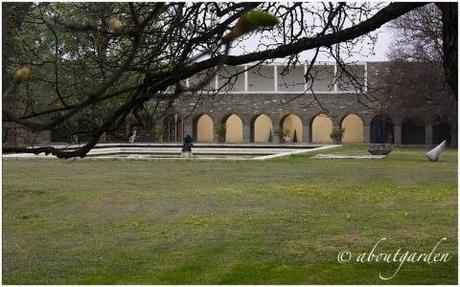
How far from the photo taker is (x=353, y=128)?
4259 centimetres

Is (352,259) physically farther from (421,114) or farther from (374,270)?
(421,114)

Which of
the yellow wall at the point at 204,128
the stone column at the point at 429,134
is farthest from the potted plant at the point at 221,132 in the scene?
the stone column at the point at 429,134

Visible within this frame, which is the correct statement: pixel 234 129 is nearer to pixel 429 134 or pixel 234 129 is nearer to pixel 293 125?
pixel 293 125

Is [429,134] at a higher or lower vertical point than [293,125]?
lower

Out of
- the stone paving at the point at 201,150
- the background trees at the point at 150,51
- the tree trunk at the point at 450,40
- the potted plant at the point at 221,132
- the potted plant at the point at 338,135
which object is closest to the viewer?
the background trees at the point at 150,51

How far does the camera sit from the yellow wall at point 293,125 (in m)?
43.9

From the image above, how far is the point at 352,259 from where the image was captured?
639 cm

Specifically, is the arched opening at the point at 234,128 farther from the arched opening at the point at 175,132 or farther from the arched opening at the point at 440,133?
the arched opening at the point at 440,133

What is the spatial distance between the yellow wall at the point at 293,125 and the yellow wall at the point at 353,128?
2888 mm

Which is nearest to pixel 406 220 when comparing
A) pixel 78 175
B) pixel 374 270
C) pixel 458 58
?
pixel 374 270

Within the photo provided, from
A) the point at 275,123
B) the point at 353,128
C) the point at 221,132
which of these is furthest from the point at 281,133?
the point at 353,128

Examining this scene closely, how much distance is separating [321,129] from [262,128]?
149 inches

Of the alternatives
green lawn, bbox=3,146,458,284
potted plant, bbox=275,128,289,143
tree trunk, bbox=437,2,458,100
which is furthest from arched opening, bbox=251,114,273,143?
tree trunk, bbox=437,2,458,100

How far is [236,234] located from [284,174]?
849 centimetres
